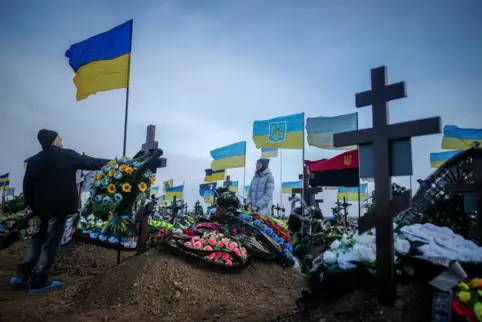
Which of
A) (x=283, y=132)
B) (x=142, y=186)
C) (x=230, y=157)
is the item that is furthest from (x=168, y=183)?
(x=142, y=186)

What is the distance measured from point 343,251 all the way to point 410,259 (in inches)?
21.1

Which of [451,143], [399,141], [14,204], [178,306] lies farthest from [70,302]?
[451,143]

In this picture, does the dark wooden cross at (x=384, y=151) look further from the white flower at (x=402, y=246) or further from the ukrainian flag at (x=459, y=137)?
the ukrainian flag at (x=459, y=137)

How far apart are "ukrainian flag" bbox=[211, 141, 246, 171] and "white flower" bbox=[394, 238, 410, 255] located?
522 inches

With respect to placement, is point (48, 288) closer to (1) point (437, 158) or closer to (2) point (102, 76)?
(2) point (102, 76)

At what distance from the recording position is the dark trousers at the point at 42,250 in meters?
4.23

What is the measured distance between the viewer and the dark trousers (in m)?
4.23

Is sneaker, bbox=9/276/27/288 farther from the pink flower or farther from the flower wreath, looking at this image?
the pink flower

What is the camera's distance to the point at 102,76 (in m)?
6.88

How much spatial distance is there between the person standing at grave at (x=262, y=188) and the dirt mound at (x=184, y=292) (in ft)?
8.64

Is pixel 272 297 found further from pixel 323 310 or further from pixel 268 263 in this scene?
pixel 323 310

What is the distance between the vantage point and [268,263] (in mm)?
5199

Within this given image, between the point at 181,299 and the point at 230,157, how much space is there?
42.7 ft

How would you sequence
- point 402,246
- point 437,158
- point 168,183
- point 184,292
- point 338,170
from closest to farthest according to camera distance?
point 402,246, point 184,292, point 338,170, point 437,158, point 168,183
